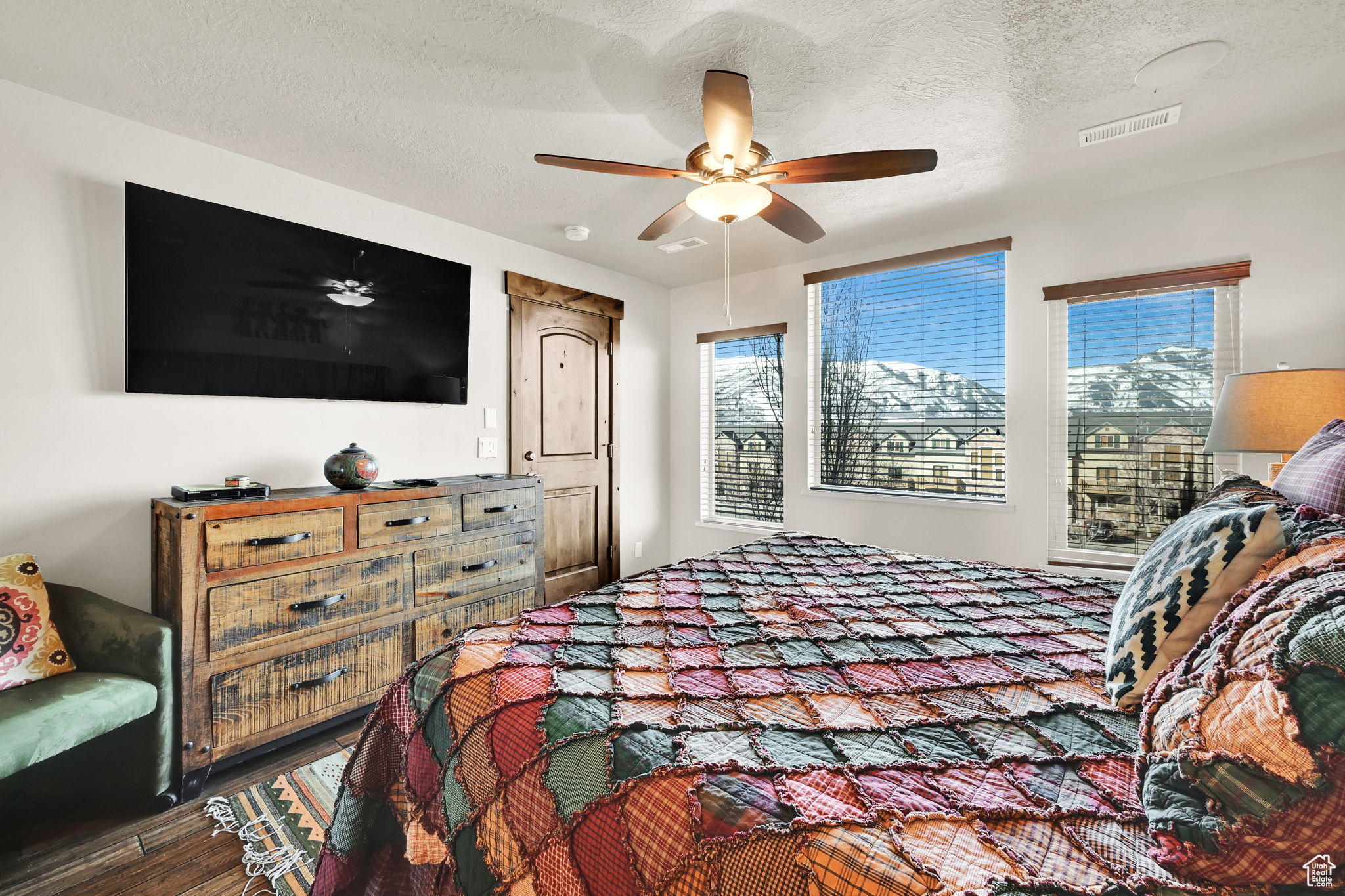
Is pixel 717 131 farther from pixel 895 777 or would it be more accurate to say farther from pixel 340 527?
pixel 340 527

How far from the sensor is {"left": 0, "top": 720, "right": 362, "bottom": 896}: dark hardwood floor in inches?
64.4

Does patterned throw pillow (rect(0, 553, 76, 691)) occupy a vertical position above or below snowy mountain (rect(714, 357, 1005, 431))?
below

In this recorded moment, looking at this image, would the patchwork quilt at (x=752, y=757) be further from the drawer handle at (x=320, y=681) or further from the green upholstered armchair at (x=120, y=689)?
the drawer handle at (x=320, y=681)

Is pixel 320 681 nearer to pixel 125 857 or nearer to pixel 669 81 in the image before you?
pixel 125 857

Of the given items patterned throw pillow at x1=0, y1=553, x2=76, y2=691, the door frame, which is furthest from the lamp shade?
patterned throw pillow at x1=0, y1=553, x2=76, y2=691

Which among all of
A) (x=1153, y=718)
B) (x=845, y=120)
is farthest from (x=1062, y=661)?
(x=845, y=120)

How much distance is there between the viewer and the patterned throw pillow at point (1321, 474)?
117 centimetres

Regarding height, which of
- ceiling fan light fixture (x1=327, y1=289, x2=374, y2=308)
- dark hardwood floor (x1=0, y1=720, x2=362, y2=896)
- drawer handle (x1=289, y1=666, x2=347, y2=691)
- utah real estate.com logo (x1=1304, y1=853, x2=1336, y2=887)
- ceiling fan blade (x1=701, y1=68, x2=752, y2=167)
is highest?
ceiling fan blade (x1=701, y1=68, x2=752, y2=167)

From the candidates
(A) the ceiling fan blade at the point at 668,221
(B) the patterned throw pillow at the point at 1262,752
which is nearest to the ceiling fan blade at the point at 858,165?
(A) the ceiling fan blade at the point at 668,221

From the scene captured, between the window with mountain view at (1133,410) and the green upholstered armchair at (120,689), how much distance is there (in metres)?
4.12

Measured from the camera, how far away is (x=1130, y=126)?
2.30 m

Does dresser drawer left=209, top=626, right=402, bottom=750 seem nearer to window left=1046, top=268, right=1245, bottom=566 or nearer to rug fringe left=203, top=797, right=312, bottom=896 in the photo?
rug fringe left=203, top=797, right=312, bottom=896

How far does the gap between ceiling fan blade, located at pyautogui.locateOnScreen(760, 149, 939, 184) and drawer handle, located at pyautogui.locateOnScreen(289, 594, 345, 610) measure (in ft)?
7.90

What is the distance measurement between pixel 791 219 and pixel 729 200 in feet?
1.74
